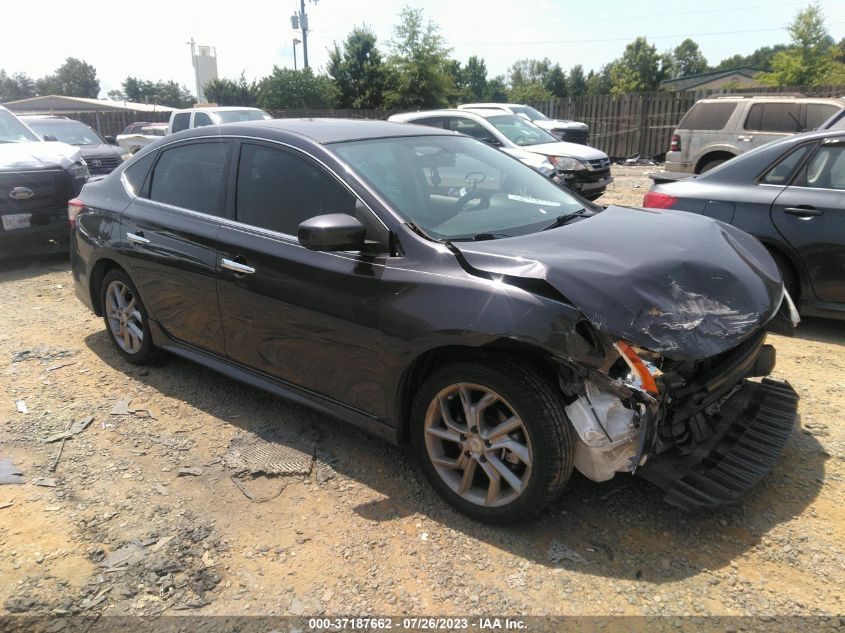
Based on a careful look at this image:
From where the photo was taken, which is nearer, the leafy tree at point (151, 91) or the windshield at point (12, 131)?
the windshield at point (12, 131)

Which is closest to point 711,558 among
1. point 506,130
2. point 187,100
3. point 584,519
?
point 584,519

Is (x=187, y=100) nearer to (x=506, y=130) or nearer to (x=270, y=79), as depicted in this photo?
(x=270, y=79)

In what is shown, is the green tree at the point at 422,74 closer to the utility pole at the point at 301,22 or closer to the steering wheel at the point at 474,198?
the utility pole at the point at 301,22

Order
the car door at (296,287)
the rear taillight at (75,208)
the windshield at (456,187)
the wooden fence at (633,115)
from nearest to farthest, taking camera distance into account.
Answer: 1. the car door at (296,287)
2. the windshield at (456,187)
3. the rear taillight at (75,208)
4. the wooden fence at (633,115)

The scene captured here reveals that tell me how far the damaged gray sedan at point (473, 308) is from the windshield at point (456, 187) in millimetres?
16

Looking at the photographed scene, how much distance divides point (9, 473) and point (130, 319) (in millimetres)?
1463

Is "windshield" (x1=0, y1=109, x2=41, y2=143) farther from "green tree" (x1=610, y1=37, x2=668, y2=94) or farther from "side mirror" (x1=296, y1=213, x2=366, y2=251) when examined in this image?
"green tree" (x1=610, y1=37, x2=668, y2=94)

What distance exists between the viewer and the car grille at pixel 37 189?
7.67 meters

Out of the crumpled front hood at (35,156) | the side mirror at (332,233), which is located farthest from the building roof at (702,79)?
the side mirror at (332,233)

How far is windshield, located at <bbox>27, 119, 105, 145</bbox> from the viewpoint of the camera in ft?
44.1

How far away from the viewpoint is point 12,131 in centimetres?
902

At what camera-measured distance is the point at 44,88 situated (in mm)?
99500

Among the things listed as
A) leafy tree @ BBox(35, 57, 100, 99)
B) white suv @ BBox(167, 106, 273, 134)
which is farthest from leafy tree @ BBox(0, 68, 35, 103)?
white suv @ BBox(167, 106, 273, 134)

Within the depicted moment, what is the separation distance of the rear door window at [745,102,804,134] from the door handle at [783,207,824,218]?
8.01 metres
